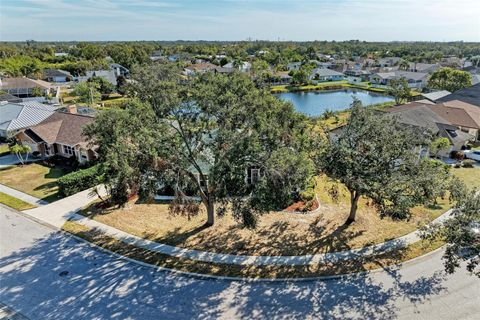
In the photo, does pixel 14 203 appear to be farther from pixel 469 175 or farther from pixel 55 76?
pixel 55 76

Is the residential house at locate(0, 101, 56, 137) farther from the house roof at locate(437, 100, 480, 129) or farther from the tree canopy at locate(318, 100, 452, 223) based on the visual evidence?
the house roof at locate(437, 100, 480, 129)

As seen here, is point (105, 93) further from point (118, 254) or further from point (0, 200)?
point (118, 254)

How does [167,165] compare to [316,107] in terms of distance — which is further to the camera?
[316,107]

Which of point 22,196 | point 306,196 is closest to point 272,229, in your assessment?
point 306,196

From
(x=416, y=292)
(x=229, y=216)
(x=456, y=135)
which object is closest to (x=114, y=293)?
(x=229, y=216)

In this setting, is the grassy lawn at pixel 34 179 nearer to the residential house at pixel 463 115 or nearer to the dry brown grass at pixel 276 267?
the dry brown grass at pixel 276 267

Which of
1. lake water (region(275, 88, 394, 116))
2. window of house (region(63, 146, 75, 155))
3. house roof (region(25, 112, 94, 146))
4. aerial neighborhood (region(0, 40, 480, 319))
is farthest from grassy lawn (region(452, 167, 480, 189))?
window of house (region(63, 146, 75, 155))

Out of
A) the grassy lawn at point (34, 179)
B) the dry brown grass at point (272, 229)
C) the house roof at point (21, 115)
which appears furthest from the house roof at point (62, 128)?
the dry brown grass at point (272, 229)
